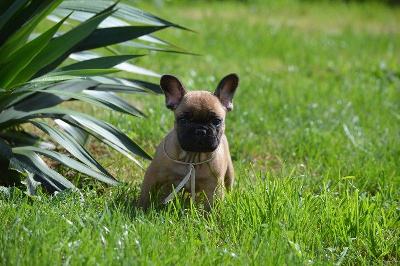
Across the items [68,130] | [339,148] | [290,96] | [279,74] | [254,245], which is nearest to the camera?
[254,245]

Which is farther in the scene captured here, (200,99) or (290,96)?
(290,96)

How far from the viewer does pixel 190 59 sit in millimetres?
8242

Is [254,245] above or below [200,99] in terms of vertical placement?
below

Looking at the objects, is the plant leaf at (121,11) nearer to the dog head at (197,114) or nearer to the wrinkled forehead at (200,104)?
the dog head at (197,114)

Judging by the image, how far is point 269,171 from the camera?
508cm

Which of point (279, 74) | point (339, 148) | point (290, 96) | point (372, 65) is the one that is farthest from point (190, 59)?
point (339, 148)

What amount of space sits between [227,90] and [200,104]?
348 millimetres

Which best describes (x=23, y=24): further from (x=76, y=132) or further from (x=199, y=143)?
(x=199, y=143)

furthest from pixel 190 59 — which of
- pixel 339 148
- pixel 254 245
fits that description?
pixel 254 245

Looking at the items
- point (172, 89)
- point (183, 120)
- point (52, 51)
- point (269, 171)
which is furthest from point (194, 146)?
point (269, 171)

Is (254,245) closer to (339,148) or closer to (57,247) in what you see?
(57,247)

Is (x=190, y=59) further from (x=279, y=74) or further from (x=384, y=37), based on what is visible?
(x=384, y=37)

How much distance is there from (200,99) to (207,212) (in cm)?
64

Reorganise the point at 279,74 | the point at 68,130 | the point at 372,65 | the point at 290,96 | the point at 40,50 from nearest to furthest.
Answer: the point at 40,50, the point at 68,130, the point at 290,96, the point at 279,74, the point at 372,65
